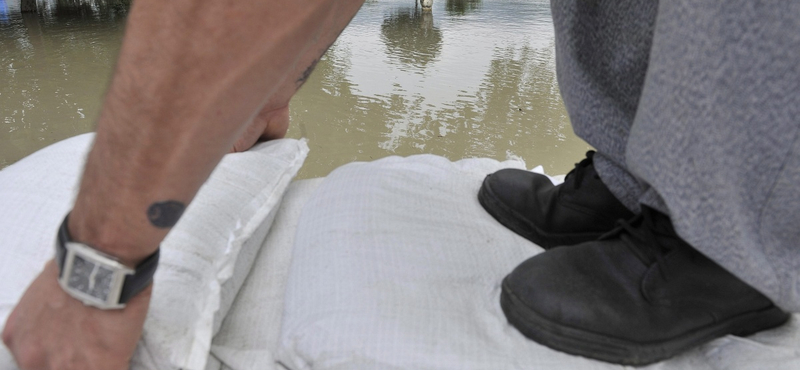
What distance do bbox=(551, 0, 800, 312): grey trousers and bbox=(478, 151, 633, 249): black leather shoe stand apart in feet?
0.63

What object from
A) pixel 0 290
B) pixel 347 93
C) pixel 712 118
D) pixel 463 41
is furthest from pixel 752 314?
pixel 463 41

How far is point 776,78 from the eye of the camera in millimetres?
486

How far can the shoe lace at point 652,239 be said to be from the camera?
0.65 meters

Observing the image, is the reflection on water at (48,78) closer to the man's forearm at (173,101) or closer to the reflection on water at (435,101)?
the man's forearm at (173,101)

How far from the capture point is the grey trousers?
1.59 ft

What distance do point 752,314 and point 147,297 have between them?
707mm

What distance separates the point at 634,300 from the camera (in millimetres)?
626

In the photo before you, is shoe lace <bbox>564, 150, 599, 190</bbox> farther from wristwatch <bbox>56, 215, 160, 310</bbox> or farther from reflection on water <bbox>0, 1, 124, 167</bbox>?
reflection on water <bbox>0, 1, 124, 167</bbox>

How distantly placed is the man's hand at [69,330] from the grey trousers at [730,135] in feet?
1.80

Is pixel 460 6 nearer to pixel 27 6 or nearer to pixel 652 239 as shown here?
pixel 27 6

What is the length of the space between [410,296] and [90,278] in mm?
358

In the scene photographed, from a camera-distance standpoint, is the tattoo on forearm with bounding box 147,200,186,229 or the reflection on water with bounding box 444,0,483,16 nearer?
the tattoo on forearm with bounding box 147,200,186,229

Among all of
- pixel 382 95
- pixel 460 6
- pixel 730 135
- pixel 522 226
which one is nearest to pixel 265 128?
pixel 522 226

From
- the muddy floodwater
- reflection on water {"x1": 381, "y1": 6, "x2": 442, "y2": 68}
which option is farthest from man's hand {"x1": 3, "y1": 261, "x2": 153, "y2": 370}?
reflection on water {"x1": 381, "y1": 6, "x2": 442, "y2": 68}
